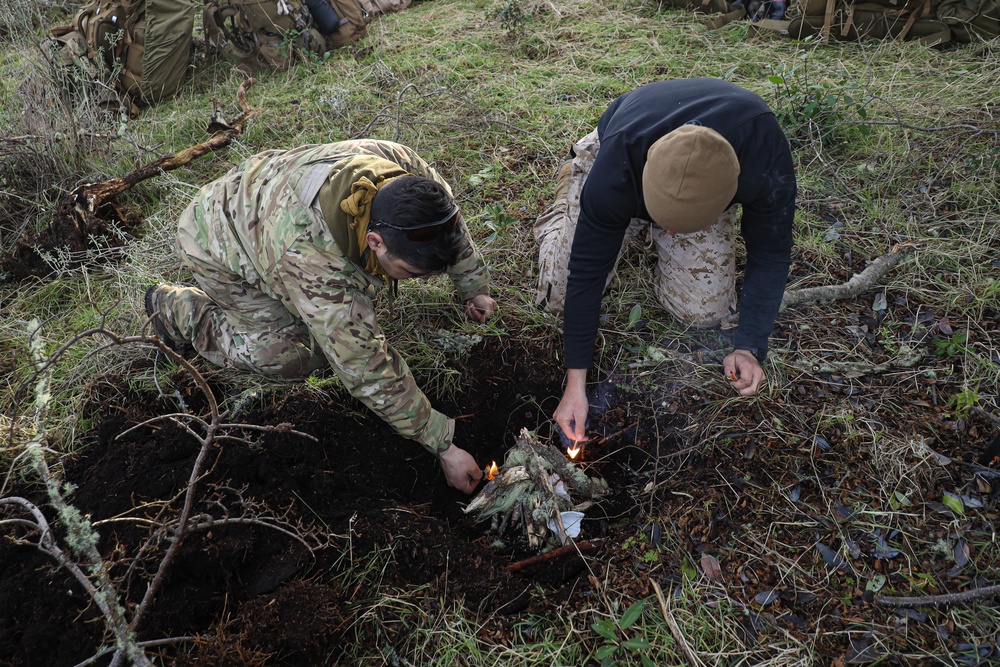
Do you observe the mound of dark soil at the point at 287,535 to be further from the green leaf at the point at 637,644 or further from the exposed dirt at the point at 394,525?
the green leaf at the point at 637,644

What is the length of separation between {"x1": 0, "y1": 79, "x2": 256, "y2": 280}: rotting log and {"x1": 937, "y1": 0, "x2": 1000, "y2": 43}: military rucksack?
532 centimetres

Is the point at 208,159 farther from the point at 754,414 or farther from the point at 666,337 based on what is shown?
the point at 754,414

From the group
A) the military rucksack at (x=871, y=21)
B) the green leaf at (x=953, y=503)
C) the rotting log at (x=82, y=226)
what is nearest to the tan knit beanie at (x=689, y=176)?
the green leaf at (x=953, y=503)

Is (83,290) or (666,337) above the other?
(83,290)

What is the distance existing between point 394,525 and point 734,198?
1.73 m

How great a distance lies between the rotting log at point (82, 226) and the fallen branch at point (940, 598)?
411 cm

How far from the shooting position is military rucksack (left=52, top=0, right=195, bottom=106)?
4.84m

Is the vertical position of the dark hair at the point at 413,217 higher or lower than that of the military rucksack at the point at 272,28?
lower

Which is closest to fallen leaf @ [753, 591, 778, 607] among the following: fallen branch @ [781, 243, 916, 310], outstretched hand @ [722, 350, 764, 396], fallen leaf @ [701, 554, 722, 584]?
fallen leaf @ [701, 554, 722, 584]

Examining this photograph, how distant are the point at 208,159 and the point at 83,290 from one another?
140 centimetres

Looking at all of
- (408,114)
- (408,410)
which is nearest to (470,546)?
(408,410)

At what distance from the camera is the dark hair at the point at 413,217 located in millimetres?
1854

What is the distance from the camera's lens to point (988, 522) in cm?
190

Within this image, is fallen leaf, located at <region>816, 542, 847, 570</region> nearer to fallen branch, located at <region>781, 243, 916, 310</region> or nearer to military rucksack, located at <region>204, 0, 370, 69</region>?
fallen branch, located at <region>781, 243, 916, 310</region>
